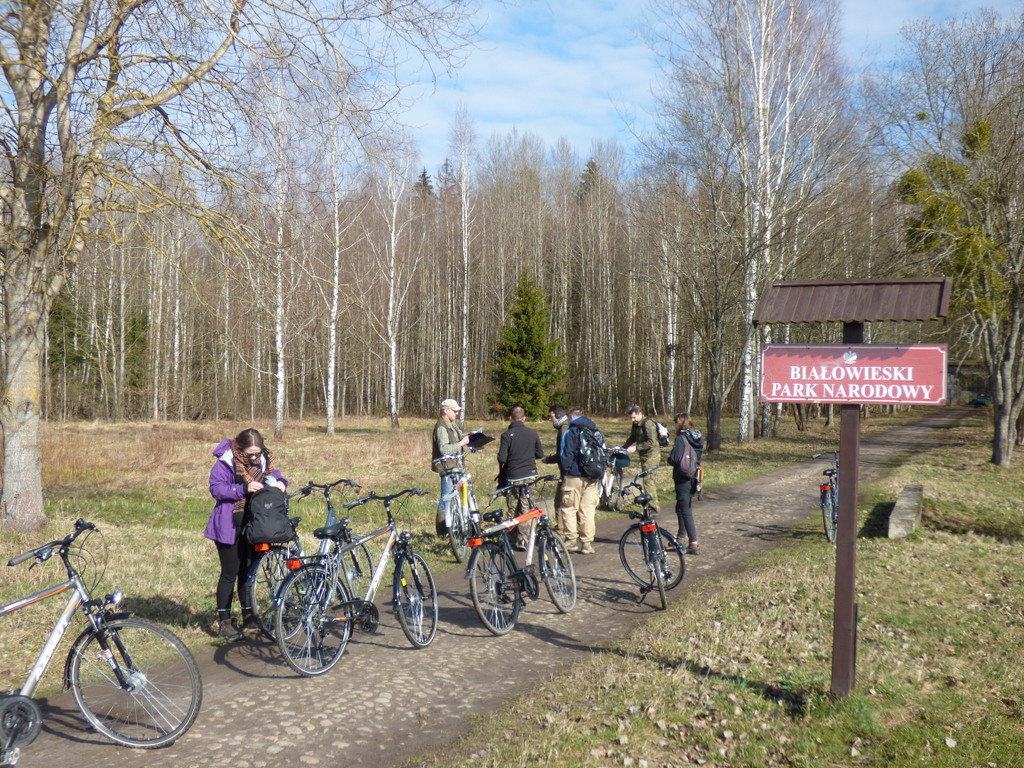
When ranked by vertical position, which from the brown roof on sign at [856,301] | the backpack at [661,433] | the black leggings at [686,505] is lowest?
the black leggings at [686,505]

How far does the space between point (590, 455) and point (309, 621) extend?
4588mm

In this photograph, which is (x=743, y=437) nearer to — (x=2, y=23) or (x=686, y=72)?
(x=686, y=72)

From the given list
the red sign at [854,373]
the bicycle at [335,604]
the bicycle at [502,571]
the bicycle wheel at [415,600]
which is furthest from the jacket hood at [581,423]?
the red sign at [854,373]

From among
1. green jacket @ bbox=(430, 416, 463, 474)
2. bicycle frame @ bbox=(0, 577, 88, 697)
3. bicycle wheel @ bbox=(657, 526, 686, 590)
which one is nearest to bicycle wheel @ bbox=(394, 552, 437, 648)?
bicycle frame @ bbox=(0, 577, 88, 697)

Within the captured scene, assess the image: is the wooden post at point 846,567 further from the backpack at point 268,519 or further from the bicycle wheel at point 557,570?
the backpack at point 268,519

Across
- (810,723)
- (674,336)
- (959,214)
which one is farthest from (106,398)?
(810,723)

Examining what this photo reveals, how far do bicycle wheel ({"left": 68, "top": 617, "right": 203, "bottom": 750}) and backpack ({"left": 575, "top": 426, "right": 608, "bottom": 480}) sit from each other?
5.66m

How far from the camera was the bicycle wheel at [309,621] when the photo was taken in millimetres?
5570

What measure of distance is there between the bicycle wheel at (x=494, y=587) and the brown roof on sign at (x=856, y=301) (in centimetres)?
302

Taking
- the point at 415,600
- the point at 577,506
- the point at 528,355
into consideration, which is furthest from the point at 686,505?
the point at 528,355

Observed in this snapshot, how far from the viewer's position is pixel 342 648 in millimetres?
5906

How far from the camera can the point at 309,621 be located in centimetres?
570

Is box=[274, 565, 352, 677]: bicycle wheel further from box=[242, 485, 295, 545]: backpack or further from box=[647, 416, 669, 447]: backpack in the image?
box=[647, 416, 669, 447]: backpack

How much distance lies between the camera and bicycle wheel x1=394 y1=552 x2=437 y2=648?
20.6 feet
